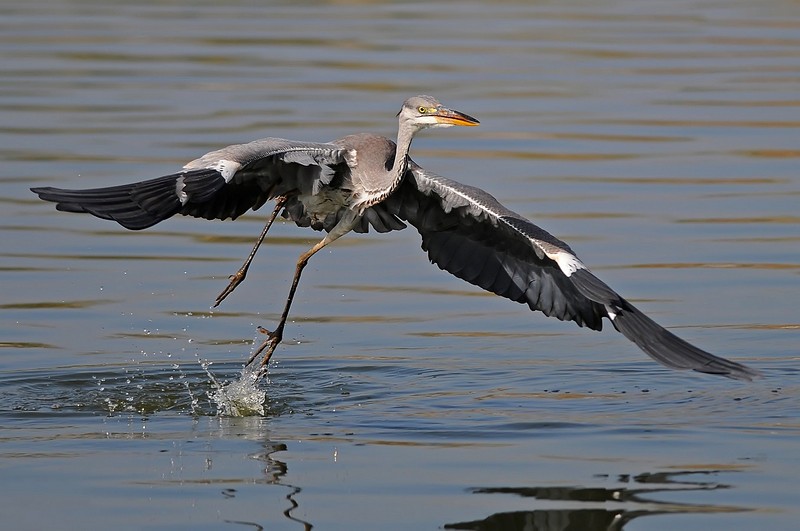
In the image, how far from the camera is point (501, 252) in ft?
36.6

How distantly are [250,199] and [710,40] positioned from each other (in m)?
20.2

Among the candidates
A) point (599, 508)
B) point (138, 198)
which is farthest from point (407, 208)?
point (599, 508)

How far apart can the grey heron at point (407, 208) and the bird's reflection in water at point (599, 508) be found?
1.32 meters

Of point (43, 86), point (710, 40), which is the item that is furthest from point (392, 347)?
point (710, 40)

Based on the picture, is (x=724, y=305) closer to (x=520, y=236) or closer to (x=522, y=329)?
(x=522, y=329)

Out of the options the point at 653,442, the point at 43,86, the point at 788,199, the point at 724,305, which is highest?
the point at 43,86

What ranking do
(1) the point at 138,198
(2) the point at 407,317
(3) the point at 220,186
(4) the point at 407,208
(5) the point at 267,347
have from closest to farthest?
(1) the point at 138,198, (3) the point at 220,186, (5) the point at 267,347, (4) the point at 407,208, (2) the point at 407,317

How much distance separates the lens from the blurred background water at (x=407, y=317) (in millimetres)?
8422

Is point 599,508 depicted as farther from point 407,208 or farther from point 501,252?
point 407,208

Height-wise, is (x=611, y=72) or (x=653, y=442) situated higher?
(x=611, y=72)

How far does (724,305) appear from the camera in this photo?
42.3 ft

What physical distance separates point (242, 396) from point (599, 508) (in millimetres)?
3172

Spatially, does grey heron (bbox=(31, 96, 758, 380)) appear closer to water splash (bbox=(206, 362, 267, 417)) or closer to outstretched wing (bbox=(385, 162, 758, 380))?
outstretched wing (bbox=(385, 162, 758, 380))

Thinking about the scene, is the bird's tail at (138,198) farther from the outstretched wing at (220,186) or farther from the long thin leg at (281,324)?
the long thin leg at (281,324)
